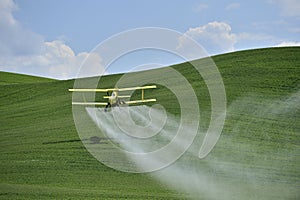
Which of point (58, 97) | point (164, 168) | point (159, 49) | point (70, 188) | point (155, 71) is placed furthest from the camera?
point (155, 71)

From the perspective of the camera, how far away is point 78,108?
29719mm

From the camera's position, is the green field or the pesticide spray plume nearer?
the green field

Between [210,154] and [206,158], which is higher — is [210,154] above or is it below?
above

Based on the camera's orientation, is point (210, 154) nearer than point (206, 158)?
No

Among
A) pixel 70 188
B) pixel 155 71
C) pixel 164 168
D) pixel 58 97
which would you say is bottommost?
pixel 70 188

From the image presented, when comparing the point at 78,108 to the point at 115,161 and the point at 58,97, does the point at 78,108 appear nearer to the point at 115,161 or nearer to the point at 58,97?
the point at 58,97

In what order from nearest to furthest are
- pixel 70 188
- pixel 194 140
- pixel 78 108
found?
pixel 70 188 → pixel 194 140 → pixel 78 108

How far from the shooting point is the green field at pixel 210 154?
13461 mm

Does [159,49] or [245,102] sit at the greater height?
[245,102]

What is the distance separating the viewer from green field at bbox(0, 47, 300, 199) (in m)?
13.5

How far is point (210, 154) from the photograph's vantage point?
18141 mm

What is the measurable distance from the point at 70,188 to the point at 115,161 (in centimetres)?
366

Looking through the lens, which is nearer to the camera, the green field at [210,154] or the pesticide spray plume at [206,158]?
the green field at [210,154]

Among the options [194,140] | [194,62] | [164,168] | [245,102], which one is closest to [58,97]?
[194,62]
